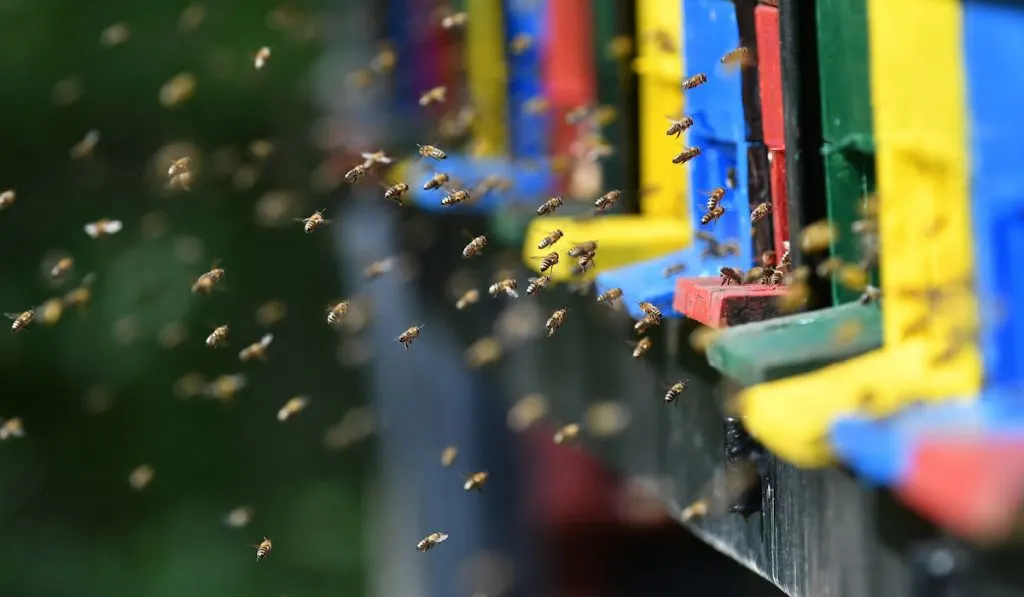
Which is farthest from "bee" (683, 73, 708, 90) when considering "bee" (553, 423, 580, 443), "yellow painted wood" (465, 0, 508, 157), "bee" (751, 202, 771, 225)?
"yellow painted wood" (465, 0, 508, 157)

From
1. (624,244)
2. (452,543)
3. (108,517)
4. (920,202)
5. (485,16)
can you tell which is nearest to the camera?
(920,202)

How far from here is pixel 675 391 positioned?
4320 millimetres

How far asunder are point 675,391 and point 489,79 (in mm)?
4257

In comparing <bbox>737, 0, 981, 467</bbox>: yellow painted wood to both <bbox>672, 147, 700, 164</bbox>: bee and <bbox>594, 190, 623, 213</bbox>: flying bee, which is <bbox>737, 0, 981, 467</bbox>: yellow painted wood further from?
<bbox>594, 190, 623, 213</bbox>: flying bee

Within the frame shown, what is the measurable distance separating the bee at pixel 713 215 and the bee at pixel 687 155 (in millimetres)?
240

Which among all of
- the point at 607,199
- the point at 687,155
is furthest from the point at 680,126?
the point at 607,199

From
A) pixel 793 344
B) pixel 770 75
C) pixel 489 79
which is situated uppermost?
pixel 489 79

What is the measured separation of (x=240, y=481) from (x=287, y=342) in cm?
167

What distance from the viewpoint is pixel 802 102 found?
3.39 metres

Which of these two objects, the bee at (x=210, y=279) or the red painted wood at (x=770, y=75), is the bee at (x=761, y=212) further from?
the bee at (x=210, y=279)

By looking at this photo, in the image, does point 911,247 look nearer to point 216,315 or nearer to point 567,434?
point 567,434

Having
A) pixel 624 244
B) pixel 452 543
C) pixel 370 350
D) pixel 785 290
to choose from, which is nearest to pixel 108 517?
pixel 370 350

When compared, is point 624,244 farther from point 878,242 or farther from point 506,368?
point 506,368

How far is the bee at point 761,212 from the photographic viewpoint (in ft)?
12.4
